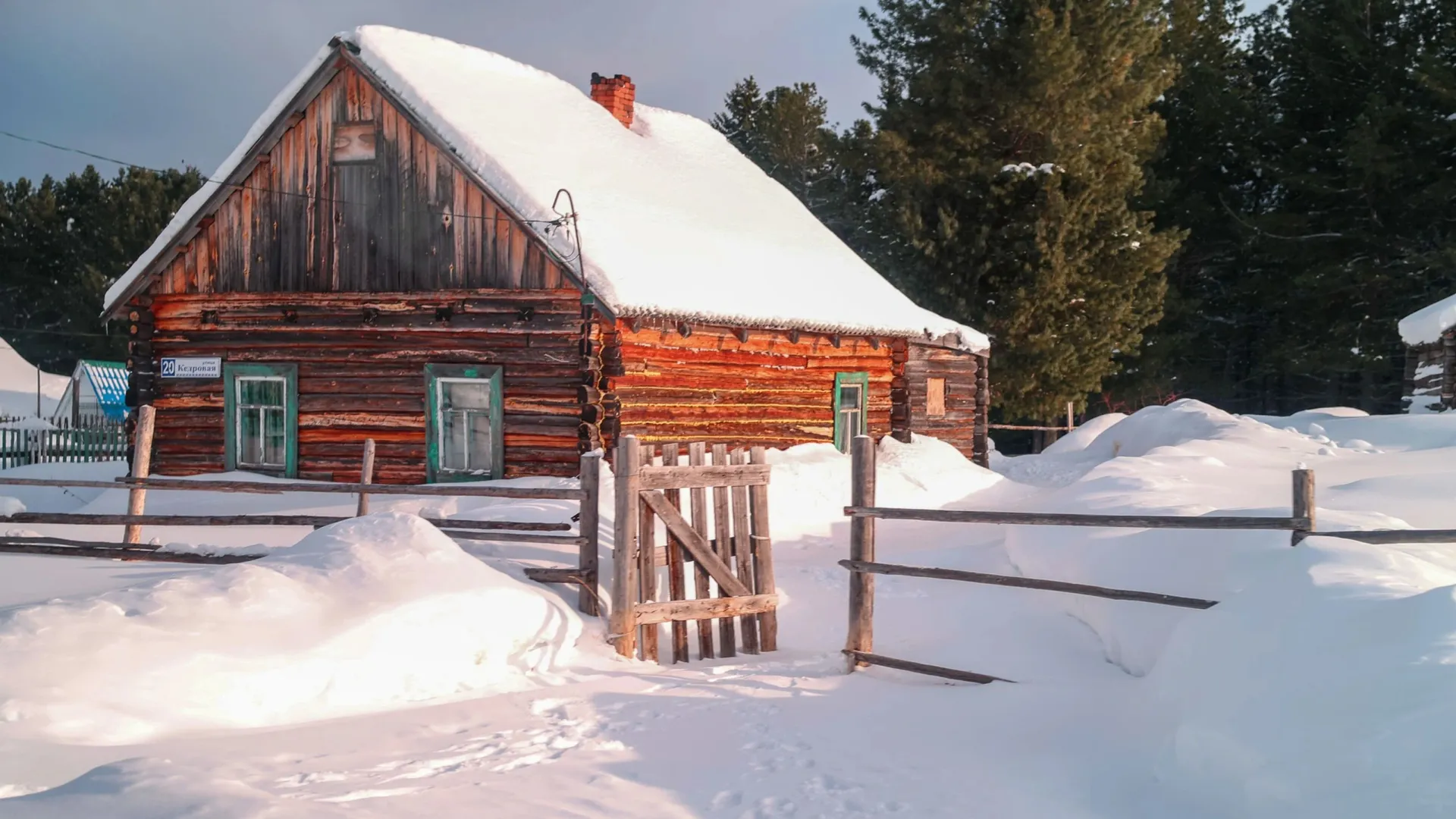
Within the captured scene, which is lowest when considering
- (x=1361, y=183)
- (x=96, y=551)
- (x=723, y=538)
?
(x=96, y=551)

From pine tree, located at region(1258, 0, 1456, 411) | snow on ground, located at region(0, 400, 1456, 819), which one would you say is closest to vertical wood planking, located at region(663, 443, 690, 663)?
snow on ground, located at region(0, 400, 1456, 819)

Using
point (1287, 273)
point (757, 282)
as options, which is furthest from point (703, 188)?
point (1287, 273)

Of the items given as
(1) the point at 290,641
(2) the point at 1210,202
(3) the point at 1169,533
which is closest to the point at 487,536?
(1) the point at 290,641

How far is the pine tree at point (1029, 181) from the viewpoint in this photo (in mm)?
29734

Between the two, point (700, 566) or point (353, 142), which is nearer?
point (700, 566)

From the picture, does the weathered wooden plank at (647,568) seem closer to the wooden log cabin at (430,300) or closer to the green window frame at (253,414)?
the wooden log cabin at (430,300)

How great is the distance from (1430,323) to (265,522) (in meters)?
21.6

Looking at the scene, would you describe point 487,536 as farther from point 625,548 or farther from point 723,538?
point 723,538

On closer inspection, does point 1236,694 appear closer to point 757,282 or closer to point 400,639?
point 400,639

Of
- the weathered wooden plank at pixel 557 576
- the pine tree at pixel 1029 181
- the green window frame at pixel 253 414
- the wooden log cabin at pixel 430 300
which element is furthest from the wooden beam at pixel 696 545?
the pine tree at pixel 1029 181

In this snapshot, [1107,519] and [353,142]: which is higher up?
[353,142]

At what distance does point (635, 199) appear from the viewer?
1730cm

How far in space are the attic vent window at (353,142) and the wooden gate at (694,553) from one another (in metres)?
8.31

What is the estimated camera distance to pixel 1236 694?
482 centimetres
